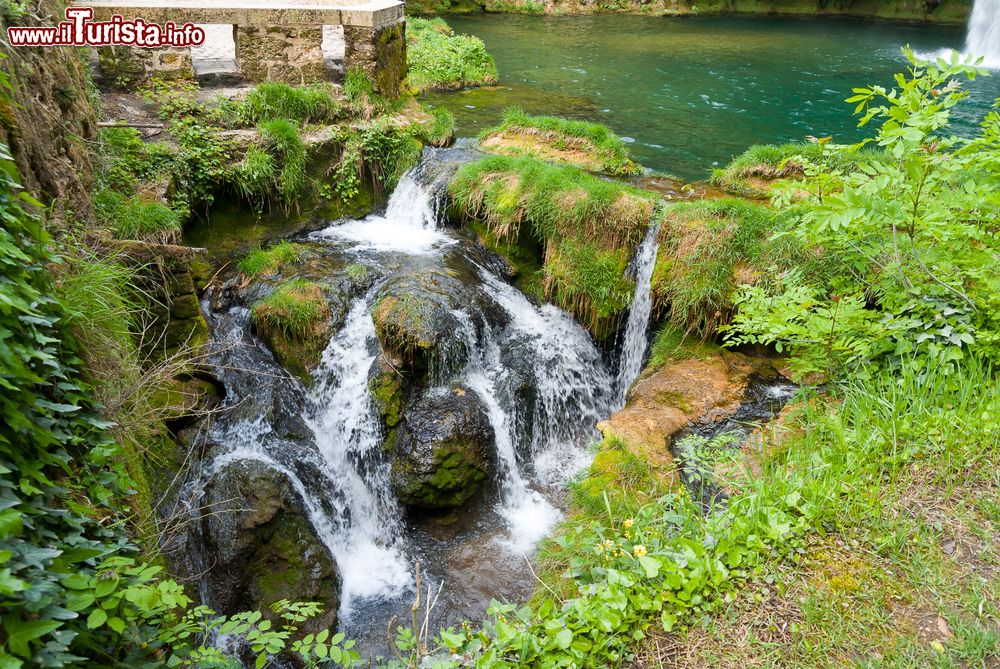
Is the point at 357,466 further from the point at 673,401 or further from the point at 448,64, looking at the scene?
the point at 448,64

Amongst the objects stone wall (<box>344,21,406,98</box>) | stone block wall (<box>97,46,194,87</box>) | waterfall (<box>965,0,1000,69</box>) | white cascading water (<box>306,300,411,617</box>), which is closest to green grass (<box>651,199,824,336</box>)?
white cascading water (<box>306,300,411,617</box>)

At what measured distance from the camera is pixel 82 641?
7.00 ft

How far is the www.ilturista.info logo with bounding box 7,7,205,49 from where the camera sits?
19.8ft

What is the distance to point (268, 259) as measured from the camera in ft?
22.6

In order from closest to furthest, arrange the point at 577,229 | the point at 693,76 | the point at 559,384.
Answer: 1. the point at 559,384
2. the point at 577,229
3. the point at 693,76

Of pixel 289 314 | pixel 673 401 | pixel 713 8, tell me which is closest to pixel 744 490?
pixel 673 401

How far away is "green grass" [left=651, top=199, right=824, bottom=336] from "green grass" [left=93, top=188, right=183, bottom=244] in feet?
16.5

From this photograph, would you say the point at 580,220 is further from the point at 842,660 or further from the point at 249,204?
the point at 842,660

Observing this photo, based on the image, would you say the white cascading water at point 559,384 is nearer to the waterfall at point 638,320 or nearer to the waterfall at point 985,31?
the waterfall at point 638,320

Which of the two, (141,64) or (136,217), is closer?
(136,217)

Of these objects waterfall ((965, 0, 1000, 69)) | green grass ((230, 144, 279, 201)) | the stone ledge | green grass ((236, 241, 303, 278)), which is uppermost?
A: waterfall ((965, 0, 1000, 69))

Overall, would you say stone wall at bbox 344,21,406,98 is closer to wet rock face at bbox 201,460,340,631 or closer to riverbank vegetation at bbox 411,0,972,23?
wet rock face at bbox 201,460,340,631

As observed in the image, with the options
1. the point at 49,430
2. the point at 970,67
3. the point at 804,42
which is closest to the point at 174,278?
the point at 49,430

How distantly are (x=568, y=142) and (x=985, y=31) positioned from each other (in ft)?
77.7
